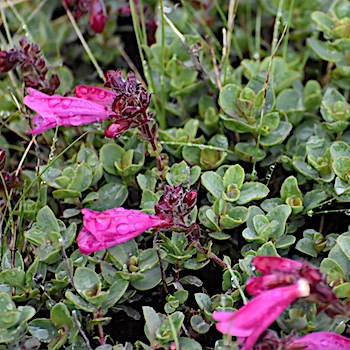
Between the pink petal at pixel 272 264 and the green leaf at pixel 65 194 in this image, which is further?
the green leaf at pixel 65 194

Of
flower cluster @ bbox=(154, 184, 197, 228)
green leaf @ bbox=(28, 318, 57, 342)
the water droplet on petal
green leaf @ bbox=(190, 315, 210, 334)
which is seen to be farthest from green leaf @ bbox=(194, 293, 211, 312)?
the water droplet on petal

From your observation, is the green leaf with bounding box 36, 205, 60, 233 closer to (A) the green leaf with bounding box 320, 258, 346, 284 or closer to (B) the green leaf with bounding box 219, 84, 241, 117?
(B) the green leaf with bounding box 219, 84, 241, 117

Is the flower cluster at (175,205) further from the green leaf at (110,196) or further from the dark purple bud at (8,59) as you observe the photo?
the dark purple bud at (8,59)

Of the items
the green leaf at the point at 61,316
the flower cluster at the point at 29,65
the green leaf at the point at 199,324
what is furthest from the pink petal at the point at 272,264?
the flower cluster at the point at 29,65

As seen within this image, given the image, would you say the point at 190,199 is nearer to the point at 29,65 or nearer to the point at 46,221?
the point at 46,221

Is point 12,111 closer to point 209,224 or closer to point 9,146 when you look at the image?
point 9,146

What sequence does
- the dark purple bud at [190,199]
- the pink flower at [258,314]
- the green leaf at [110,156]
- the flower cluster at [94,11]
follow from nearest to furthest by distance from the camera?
the pink flower at [258,314]
the dark purple bud at [190,199]
the green leaf at [110,156]
the flower cluster at [94,11]

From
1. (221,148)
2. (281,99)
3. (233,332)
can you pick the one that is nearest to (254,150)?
(221,148)
